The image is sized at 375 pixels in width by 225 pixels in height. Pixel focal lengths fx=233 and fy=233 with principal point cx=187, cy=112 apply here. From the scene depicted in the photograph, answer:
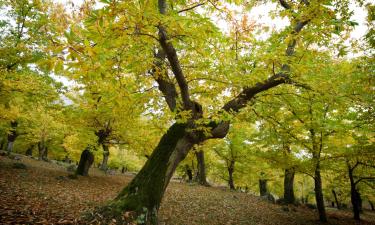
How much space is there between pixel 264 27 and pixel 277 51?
A: 7.10ft

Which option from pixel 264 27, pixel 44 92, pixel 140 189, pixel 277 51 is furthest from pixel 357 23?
pixel 44 92

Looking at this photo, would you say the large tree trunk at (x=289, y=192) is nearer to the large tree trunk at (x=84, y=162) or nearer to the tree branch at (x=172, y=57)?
the tree branch at (x=172, y=57)

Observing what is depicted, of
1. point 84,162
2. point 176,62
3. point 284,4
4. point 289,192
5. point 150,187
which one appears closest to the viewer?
point 176,62

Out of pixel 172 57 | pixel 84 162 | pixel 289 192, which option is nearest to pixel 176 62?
pixel 172 57

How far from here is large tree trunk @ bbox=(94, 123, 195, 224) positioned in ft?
20.3

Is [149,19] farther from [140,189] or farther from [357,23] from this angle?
[140,189]

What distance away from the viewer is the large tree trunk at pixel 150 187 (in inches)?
243

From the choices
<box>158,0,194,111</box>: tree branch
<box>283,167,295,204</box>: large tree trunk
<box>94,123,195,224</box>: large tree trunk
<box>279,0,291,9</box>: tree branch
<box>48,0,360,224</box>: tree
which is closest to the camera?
<box>48,0,360,224</box>: tree

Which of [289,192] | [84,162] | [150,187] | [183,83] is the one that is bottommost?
[289,192]

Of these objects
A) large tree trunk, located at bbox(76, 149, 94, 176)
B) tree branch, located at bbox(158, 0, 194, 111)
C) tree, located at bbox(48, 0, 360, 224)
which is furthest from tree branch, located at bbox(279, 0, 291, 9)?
large tree trunk, located at bbox(76, 149, 94, 176)

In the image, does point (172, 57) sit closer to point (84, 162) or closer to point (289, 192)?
point (84, 162)

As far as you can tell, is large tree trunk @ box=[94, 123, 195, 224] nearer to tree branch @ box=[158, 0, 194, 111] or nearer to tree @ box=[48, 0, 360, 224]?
tree @ box=[48, 0, 360, 224]

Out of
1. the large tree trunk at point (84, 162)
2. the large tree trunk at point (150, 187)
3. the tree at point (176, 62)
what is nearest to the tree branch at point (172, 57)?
the tree at point (176, 62)

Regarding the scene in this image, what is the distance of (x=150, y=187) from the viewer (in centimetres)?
674
